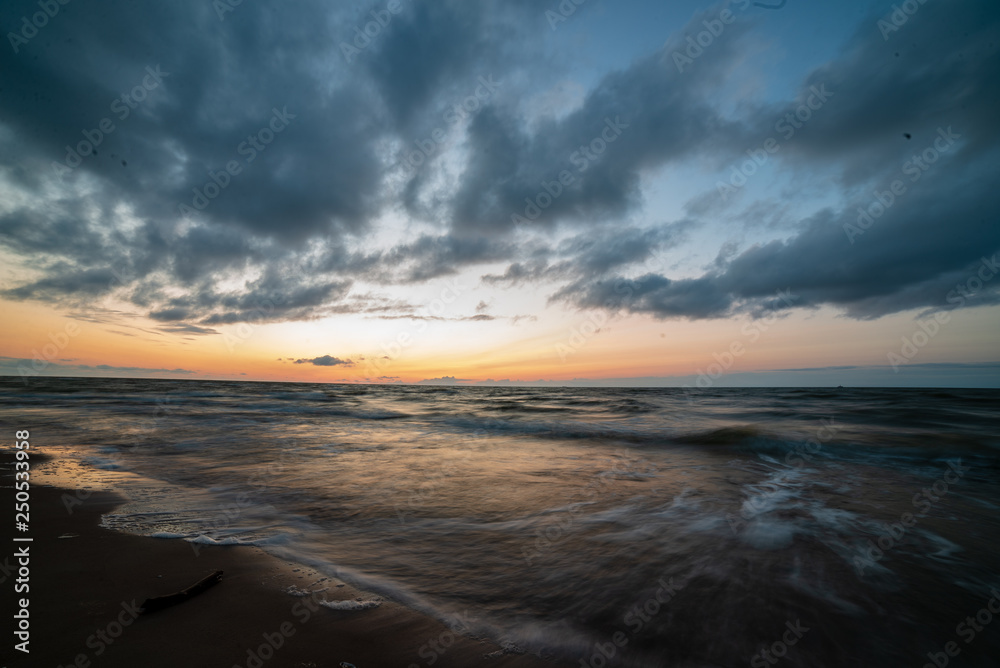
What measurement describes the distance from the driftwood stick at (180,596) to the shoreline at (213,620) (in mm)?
41

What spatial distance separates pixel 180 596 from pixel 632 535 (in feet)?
11.8

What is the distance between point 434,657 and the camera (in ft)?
6.84

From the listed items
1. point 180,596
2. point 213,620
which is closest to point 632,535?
point 213,620

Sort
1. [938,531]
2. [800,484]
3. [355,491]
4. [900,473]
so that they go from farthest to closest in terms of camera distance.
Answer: [900,473], [800,484], [355,491], [938,531]

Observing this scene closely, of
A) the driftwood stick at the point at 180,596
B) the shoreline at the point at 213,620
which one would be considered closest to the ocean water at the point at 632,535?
the shoreline at the point at 213,620

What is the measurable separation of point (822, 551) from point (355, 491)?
5.19m

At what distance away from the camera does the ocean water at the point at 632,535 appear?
2.46 m

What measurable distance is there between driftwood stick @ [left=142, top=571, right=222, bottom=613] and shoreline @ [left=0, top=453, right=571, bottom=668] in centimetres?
4

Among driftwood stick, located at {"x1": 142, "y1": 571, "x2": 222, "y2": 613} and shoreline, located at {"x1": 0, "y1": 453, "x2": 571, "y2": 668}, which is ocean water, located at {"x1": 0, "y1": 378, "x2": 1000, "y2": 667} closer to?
shoreline, located at {"x1": 0, "y1": 453, "x2": 571, "y2": 668}

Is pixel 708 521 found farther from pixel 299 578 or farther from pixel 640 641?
pixel 299 578

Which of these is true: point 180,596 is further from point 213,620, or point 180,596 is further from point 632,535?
point 632,535

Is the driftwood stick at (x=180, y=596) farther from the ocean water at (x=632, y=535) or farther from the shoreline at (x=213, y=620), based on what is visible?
the ocean water at (x=632, y=535)

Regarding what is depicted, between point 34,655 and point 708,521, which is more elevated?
point 34,655

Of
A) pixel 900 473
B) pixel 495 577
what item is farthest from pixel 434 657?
pixel 900 473
